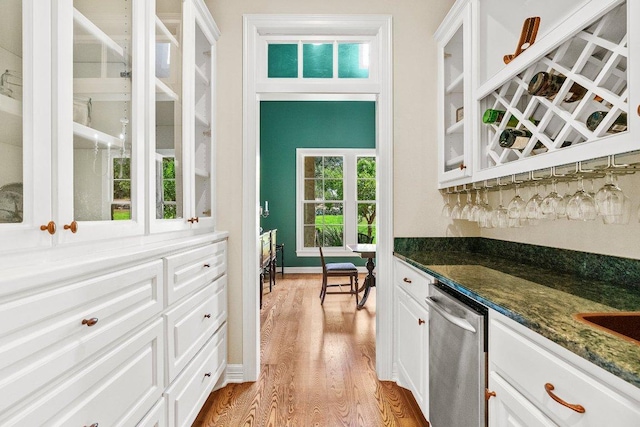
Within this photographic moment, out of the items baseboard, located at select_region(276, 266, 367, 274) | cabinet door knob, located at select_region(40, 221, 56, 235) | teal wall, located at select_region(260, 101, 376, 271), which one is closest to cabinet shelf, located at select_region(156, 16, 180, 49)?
cabinet door knob, located at select_region(40, 221, 56, 235)

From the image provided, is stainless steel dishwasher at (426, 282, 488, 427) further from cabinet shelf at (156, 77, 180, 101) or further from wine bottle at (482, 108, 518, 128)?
cabinet shelf at (156, 77, 180, 101)

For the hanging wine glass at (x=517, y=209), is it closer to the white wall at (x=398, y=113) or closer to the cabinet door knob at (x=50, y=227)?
the white wall at (x=398, y=113)

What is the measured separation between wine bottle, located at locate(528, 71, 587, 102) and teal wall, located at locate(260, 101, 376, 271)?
544 centimetres

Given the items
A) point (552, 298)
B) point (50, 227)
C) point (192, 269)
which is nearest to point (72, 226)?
point (50, 227)

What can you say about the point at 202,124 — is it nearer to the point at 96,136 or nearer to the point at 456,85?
the point at 96,136

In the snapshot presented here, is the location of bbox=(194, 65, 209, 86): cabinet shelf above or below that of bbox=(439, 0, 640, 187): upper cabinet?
above

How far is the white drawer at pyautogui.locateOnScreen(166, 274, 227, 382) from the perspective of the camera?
62.9 inches

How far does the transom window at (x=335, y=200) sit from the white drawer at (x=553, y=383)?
5.61 m

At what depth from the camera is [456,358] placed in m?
1.49

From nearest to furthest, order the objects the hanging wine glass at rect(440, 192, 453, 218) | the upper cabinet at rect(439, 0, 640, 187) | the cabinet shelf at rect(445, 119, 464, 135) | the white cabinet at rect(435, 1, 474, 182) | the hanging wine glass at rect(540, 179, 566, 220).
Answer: the upper cabinet at rect(439, 0, 640, 187)
the hanging wine glass at rect(540, 179, 566, 220)
the white cabinet at rect(435, 1, 474, 182)
the cabinet shelf at rect(445, 119, 464, 135)
the hanging wine glass at rect(440, 192, 453, 218)

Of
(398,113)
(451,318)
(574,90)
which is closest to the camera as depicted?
(574,90)

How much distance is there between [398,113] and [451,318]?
1.62 metres

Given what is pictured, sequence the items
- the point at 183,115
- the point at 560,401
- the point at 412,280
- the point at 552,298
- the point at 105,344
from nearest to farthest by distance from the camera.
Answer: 1. the point at 560,401
2. the point at 105,344
3. the point at 552,298
4. the point at 183,115
5. the point at 412,280

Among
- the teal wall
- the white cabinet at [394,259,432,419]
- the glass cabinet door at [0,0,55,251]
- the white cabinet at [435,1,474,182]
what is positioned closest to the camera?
the glass cabinet door at [0,0,55,251]
